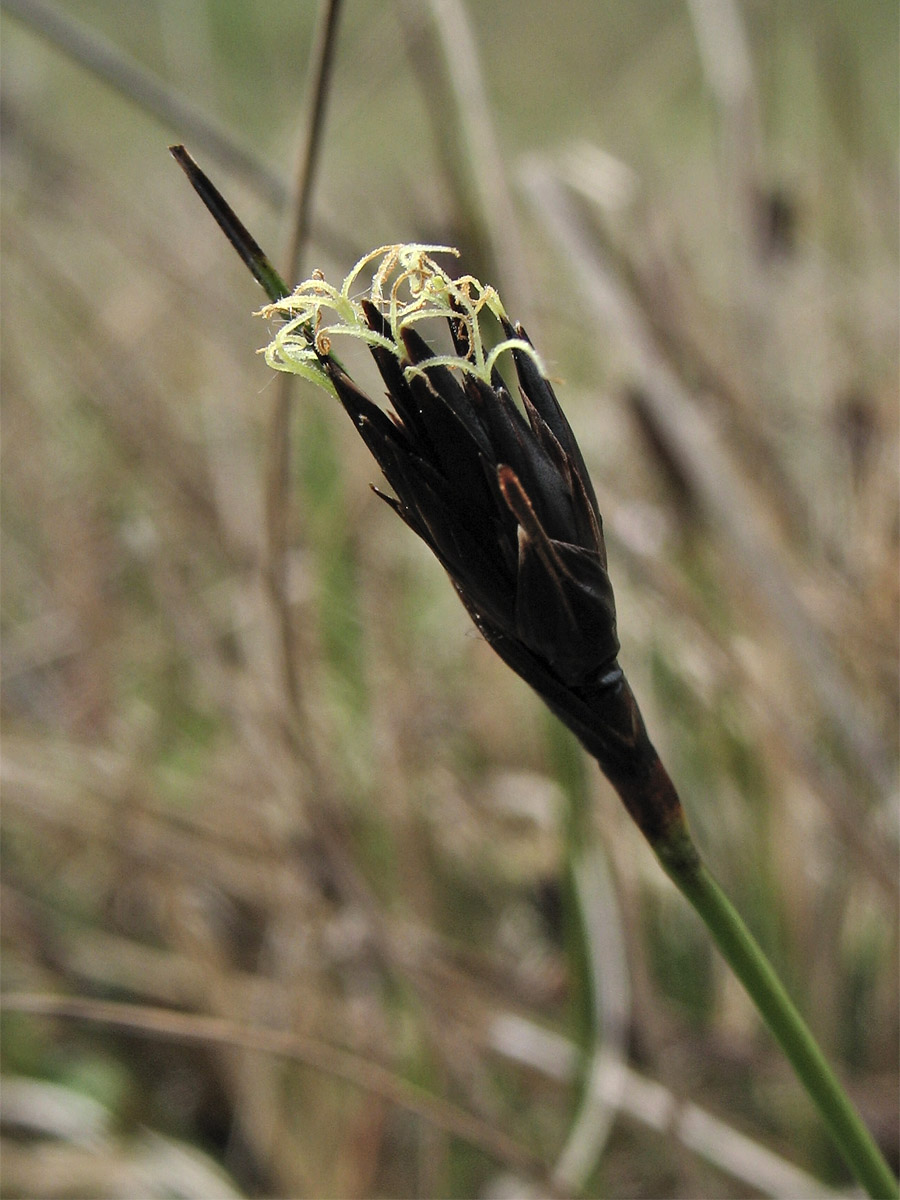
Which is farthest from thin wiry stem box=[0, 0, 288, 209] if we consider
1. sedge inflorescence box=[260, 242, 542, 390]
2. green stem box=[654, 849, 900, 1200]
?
green stem box=[654, 849, 900, 1200]

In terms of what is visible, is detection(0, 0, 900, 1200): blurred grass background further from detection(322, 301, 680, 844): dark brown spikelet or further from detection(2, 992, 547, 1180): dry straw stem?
detection(322, 301, 680, 844): dark brown spikelet

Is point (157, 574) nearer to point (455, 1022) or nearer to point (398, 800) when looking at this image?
point (398, 800)

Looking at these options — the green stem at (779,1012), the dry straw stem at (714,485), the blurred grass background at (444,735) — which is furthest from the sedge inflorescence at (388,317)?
the dry straw stem at (714,485)

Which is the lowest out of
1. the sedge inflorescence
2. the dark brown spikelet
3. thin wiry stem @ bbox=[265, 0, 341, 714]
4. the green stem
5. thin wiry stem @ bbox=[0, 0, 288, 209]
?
the green stem

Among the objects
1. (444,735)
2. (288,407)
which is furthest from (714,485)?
(444,735)

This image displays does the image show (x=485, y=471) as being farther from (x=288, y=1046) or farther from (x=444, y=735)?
(x=444, y=735)

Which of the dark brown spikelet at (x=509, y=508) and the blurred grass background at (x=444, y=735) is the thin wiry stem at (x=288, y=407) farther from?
the dark brown spikelet at (x=509, y=508)
